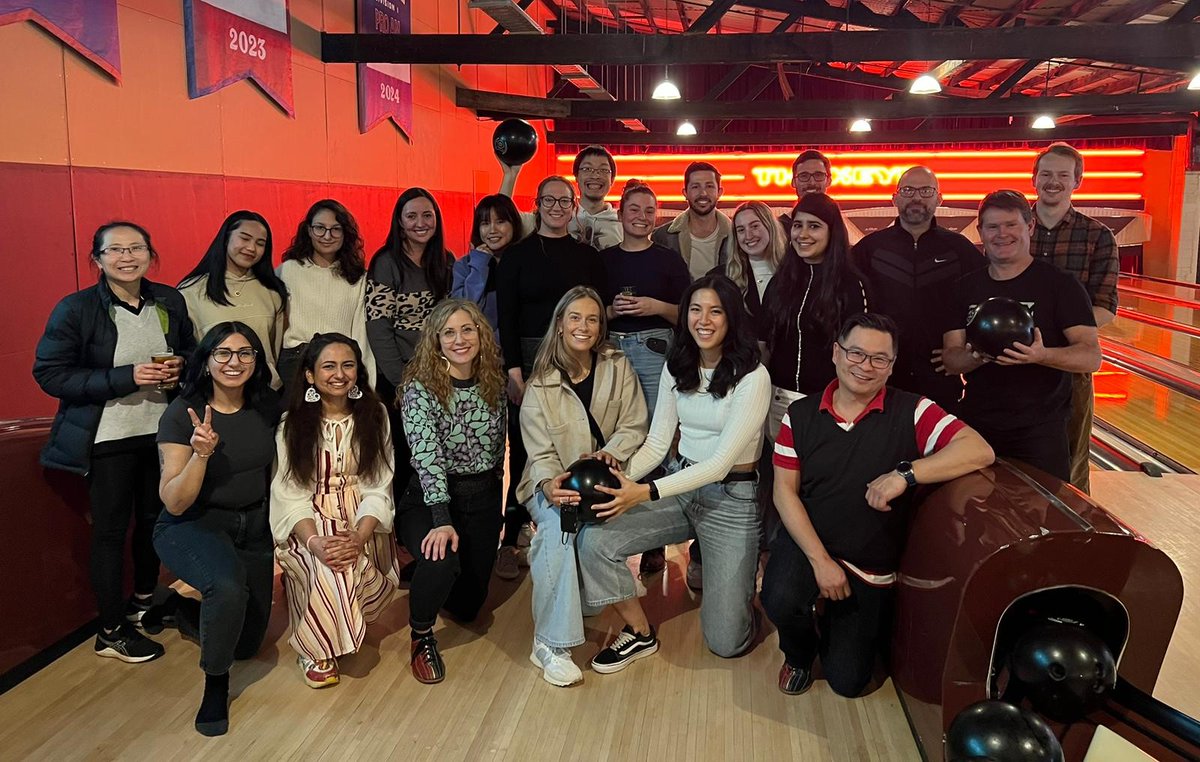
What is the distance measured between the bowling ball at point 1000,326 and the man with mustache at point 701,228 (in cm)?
100

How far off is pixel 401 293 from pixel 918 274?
1633 mm

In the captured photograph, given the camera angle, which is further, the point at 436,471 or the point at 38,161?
the point at 38,161

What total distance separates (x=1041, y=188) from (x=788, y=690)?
183 cm

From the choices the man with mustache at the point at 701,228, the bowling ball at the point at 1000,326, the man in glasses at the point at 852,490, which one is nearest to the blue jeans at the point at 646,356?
the man with mustache at the point at 701,228

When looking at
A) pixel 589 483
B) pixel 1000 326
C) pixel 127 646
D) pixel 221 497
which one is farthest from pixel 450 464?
pixel 1000 326

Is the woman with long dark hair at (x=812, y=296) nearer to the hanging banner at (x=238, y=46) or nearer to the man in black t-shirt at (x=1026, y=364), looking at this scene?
the man in black t-shirt at (x=1026, y=364)

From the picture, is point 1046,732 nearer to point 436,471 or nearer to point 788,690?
point 788,690

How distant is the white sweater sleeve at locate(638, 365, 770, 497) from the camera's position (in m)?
2.22

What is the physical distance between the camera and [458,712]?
6.82 ft

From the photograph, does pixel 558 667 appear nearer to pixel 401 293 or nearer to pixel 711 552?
pixel 711 552

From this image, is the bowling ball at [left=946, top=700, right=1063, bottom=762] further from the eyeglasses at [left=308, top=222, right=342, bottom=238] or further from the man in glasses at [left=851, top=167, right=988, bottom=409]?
the eyeglasses at [left=308, top=222, right=342, bottom=238]

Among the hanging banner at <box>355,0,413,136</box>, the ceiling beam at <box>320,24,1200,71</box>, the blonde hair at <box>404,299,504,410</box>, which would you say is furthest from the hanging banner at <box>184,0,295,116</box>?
the blonde hair at <box>404,299,504,410</box>

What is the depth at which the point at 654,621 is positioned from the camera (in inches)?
101

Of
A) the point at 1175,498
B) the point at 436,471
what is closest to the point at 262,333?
the point at 436,471
